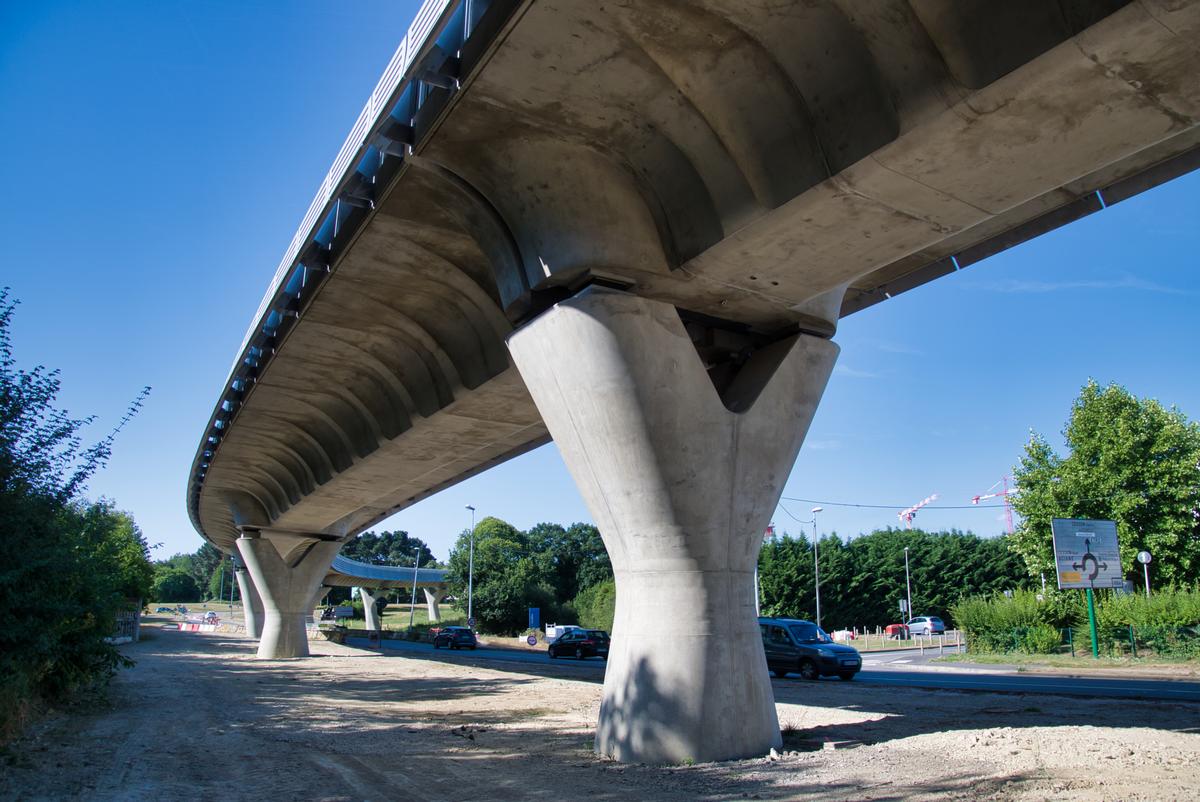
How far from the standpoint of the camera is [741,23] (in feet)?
25.3

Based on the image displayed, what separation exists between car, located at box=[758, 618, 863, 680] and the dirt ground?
454cm

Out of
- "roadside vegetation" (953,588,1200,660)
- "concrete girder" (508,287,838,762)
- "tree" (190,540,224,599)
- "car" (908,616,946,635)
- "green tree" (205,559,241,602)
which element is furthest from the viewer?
"tree" (190,540,224,599)

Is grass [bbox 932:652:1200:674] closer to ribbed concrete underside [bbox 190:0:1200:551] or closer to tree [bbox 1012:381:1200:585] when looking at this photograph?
tree [bbox 1012:381:1200:585]

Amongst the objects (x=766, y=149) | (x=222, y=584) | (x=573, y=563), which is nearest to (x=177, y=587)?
(x=222, y=584)

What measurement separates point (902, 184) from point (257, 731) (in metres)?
11.9

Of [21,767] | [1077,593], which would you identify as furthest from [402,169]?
[1077,593]

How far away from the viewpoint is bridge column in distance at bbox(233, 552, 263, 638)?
5447cm

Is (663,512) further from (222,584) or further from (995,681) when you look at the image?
(222,584)

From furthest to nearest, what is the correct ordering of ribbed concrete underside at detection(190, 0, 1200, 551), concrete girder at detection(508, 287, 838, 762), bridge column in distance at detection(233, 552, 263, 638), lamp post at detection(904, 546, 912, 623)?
lamp post at detection(904, 546, 912, 623) < bridge column in distance at detection(233, 552, 263, 638) < concrete girder at detection(508, 287, 838, 762) < ribbed concrete underside at detection(190, 0, 1200, 551)

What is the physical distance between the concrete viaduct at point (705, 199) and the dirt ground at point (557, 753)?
46.1 inches

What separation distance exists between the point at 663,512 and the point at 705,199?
3.64 m

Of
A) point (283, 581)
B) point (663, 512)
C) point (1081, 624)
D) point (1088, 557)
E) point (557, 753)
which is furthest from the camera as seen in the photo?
point (283, 581)

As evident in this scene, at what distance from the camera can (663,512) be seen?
9484 millimetres

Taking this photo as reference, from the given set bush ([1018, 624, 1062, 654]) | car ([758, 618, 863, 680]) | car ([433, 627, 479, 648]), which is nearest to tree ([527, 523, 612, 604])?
car ([433, 627, 479, 648])
